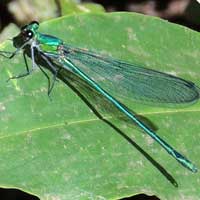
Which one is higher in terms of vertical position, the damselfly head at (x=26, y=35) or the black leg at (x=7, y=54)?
the black leg at (x=7, y=54)

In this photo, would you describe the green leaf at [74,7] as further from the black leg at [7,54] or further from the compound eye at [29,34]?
the black leg at [7,54]

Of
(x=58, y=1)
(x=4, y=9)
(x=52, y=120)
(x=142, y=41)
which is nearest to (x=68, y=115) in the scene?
(x=52, y=120)

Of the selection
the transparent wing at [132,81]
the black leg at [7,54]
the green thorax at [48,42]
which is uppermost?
the black leg at [7,54]

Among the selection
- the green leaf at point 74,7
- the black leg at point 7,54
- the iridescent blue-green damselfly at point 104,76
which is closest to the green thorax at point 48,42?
the iridescent blue-green damselfly at point 104,76

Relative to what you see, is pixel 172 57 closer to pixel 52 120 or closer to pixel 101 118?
pixel 101 118

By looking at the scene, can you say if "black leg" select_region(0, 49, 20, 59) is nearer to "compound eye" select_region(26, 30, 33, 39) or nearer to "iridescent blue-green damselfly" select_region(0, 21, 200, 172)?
"iridescent blue-green damselfly" select_region(0, 21, 200, 172)

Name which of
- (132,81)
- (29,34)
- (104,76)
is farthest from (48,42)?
(132,81)

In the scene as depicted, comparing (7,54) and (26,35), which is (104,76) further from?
(7,54)

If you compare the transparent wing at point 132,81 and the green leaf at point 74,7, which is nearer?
the transparent wing at point 132,81
